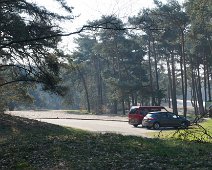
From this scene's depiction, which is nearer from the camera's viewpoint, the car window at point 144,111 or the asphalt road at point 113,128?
the asphalt road at point 113,128

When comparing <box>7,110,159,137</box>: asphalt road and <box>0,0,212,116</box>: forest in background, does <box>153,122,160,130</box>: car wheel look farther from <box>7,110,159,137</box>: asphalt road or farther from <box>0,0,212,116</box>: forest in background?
<box>0,0,212,116</box>: forest in background

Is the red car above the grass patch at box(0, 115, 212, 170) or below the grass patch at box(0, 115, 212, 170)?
above

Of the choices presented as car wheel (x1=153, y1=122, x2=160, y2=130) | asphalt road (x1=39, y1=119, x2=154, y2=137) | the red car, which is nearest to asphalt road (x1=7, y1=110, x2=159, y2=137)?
asphalt road (x1=39, y1=119, x2=154, y2=137)

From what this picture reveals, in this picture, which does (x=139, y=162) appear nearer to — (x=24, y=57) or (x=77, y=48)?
(x=24, y=57)

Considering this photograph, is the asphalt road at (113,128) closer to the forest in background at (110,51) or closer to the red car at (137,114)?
the red car at (137,114)

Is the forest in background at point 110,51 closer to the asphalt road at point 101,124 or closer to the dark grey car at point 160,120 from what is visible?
the asphalt road at point 101,124

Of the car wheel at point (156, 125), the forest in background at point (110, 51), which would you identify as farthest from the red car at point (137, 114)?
the forest in background at point (110, 51)

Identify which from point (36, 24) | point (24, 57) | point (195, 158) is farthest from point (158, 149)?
point (24, 57)

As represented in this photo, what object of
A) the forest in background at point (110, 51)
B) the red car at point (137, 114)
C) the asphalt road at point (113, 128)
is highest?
the forest in background at point (110, 51)

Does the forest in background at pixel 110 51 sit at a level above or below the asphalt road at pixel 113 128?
above

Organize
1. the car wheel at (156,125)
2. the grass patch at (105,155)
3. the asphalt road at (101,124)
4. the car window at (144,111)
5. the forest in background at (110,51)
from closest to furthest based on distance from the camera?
the grass patch at (105,155) < the forest in background at (110,51) < the asphalt road at (101,124) < the car wheel at (156,125) < the car window at (144,111)

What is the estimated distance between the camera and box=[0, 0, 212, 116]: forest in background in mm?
13258

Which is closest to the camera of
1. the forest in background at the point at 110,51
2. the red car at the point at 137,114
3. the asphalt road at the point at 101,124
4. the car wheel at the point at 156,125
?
the forest in background at the point at 110,51

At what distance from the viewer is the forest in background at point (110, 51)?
1326 cm
